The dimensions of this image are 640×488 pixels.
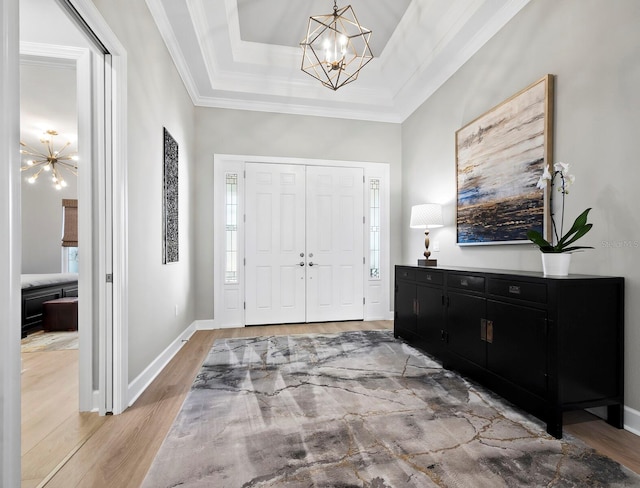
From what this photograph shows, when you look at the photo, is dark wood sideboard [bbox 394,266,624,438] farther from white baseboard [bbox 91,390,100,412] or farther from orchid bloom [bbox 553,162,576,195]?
white baseboard [bbox 91,390,100,412]

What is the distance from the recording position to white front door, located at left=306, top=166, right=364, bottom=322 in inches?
Answer: 187

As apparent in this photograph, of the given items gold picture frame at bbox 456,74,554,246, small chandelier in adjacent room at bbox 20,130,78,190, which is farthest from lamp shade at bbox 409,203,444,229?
small chandelier in adjacent room at bbox 20,130,78,190

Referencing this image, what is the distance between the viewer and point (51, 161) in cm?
573

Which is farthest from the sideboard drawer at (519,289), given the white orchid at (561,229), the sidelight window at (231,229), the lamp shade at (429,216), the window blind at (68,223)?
the window blind at (68,223)

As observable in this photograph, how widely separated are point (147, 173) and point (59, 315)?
110 inches

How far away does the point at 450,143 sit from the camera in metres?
3.77

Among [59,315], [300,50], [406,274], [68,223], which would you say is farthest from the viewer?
[68,223]

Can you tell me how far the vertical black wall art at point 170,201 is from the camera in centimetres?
313

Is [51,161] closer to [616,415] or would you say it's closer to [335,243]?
[335,243]

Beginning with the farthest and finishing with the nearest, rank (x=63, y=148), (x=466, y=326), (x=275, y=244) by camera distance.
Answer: (x=63, y=148) → (x=275, y=244) → (x=466, y=326)

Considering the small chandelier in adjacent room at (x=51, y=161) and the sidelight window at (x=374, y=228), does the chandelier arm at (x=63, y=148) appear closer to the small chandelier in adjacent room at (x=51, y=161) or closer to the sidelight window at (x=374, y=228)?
the small chandelier in adjacent room at (x=51, y=161)

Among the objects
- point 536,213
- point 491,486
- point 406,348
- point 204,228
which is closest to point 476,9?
point 536,213

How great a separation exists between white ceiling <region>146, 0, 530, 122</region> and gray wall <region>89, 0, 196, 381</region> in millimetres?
329

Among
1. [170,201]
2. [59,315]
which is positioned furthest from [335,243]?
[59,315]
